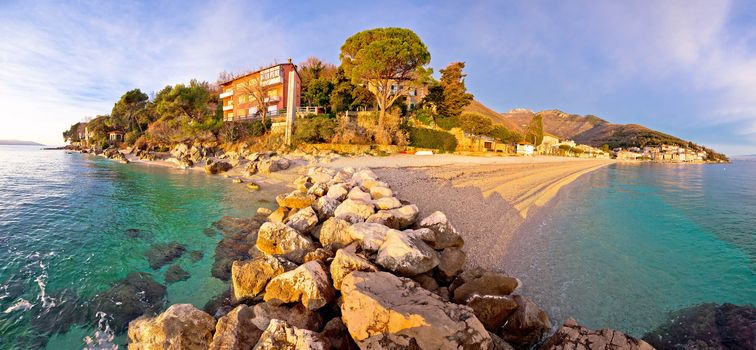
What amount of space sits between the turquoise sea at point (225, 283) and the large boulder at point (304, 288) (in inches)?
77.0

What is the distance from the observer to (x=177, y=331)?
3.46 m

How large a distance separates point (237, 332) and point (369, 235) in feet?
8.56

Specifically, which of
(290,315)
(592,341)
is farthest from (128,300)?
(592,341)

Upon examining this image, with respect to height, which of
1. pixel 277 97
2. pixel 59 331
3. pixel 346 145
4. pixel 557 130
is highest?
pixel 557 130

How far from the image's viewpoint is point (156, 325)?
3.53 metres

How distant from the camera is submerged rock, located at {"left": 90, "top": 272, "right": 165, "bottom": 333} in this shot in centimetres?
461

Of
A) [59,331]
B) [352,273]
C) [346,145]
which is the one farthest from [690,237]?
[346,145]

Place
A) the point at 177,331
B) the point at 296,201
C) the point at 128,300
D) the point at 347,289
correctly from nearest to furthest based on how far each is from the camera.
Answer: the point at 177,331
the point at 347,289
the point at 128,300
the point at 296,201

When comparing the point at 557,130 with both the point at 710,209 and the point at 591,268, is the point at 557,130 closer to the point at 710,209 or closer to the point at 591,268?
the point at 710,209

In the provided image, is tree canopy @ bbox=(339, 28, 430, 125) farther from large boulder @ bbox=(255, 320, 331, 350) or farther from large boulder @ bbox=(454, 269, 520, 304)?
large boulder @ bbox=(255, 320, 331, 350)

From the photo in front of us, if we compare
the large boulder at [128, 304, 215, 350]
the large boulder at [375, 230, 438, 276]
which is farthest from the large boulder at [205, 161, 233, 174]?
the large boulder at [375, 230, 438, 276]

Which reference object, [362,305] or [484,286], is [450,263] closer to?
[484,286]

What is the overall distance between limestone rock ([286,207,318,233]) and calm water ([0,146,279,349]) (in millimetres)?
1957

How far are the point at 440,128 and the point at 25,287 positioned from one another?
3240 centimetres
